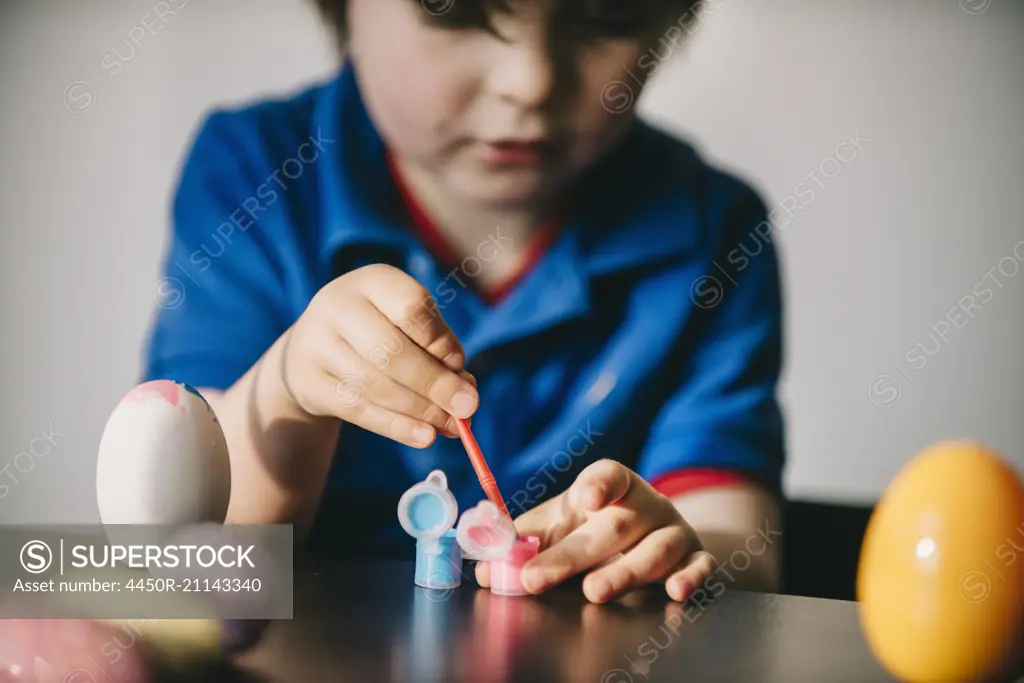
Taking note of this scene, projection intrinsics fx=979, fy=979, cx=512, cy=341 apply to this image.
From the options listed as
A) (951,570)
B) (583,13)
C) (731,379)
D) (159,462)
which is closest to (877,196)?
(731,379)

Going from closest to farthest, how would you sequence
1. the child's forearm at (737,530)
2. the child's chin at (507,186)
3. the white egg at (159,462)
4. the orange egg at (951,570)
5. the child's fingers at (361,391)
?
the orange egg at (951,570) → the white egg at (159,462) → the child's fingers at (361,391) → the child's forearm at (737,530) → the child's chin at (507,186)

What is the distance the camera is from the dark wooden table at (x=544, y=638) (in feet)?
1.50

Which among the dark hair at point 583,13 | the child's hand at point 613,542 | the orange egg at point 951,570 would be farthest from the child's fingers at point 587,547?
the dark hair at point 583,13

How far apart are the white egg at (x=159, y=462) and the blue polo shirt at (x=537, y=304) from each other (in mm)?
326

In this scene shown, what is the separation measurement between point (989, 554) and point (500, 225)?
0.65 metres

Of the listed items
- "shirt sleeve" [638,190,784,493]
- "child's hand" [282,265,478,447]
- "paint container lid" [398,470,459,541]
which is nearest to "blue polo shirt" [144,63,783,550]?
"shirt sleeve" [638,190,784,493]

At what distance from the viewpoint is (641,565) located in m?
0.64

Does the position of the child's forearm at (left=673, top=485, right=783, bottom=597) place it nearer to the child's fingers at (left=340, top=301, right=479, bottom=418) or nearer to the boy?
the boy

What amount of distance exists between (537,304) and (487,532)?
0.40 metres

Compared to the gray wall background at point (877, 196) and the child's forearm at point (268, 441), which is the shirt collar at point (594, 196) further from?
the child's forearm at point (268, 441)

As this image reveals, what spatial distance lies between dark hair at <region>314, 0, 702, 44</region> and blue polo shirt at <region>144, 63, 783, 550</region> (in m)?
0.08

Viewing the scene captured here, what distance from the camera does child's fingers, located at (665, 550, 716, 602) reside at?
62cm

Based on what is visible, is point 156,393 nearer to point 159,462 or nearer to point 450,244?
point 159,462

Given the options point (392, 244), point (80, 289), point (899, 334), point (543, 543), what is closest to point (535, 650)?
point (543, 543)
